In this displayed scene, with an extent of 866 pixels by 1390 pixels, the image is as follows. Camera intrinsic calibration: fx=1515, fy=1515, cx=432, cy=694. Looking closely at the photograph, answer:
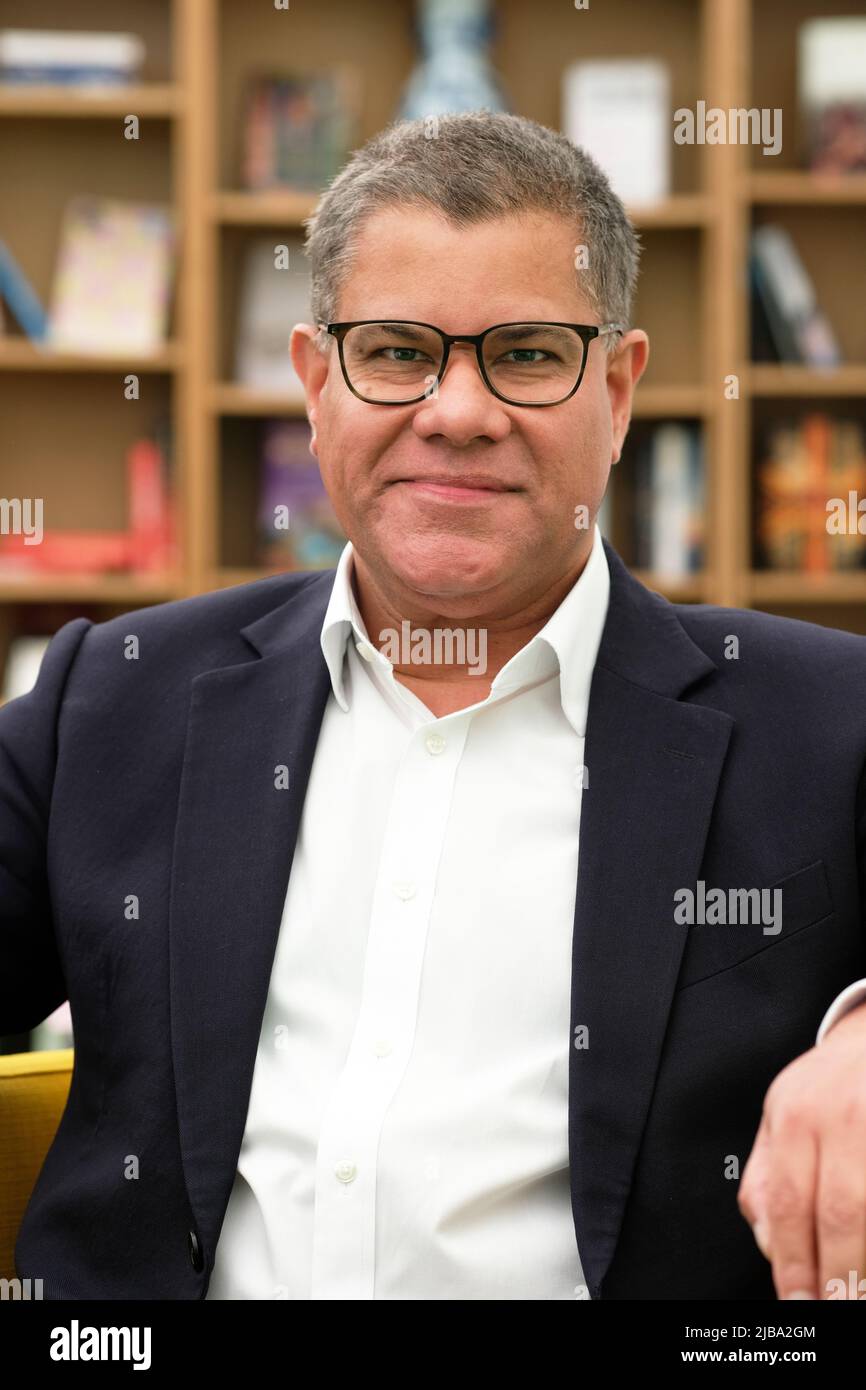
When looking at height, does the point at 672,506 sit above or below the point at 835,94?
below

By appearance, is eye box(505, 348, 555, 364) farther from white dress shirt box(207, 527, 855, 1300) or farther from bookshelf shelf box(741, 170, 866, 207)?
bookshelf shelf box(741, 170, 866, 207)

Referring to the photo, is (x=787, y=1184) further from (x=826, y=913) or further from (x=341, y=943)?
(x=341, y=943)

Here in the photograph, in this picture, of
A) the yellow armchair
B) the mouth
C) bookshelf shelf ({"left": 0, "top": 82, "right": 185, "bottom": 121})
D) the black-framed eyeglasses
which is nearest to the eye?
the black-framed eyeglasses

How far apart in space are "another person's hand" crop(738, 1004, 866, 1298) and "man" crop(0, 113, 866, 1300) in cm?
23

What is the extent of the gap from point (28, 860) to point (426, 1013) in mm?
382

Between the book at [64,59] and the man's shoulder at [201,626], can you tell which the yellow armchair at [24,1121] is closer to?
the man's shoulder at [201,626]

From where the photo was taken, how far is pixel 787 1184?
34.9 inches

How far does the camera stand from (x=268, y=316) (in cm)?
340

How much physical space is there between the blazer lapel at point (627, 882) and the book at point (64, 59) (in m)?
2.52

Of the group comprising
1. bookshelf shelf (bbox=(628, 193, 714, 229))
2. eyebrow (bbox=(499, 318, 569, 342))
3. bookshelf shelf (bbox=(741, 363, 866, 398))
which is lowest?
eyebrow (bbox=(499, 318, 569, 342))

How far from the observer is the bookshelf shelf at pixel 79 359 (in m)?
3.32

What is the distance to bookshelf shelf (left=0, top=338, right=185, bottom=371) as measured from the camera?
3.32m

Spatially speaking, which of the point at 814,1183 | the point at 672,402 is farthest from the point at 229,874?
the point at 672,402

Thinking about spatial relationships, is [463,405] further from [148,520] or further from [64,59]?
[64,59]
